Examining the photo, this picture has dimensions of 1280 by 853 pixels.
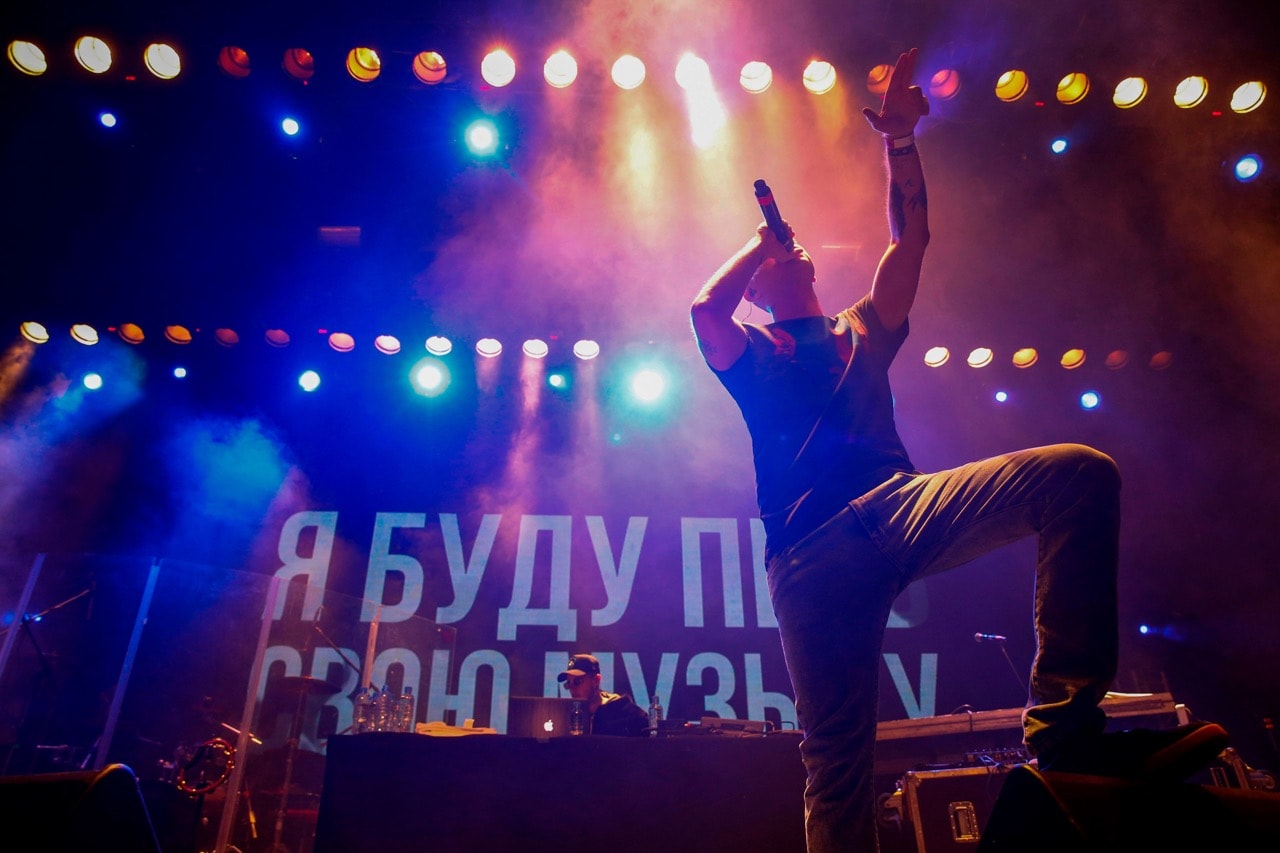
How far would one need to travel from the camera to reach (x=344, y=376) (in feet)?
22.9

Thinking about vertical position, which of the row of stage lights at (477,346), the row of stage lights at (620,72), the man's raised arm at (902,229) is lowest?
the man's raised arm at (902,229)

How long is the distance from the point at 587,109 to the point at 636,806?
4249mm

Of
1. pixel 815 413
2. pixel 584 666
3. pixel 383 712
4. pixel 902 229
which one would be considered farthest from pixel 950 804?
pixel 383 712

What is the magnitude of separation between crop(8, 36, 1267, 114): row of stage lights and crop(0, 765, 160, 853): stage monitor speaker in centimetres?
449

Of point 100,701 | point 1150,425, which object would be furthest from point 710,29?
point 100,701

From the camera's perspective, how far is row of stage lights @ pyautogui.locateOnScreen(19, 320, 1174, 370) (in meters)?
6.43

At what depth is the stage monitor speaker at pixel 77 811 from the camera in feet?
3.41

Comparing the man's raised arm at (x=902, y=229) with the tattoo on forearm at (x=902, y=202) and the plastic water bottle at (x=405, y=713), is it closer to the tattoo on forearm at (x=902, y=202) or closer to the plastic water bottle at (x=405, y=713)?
the tattoo on forearm at (x=902, y=202)

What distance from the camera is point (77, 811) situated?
1.07m

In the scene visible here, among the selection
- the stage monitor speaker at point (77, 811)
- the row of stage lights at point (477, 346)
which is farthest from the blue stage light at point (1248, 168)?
Answer: the stage monitor speaker at point (77, 811)

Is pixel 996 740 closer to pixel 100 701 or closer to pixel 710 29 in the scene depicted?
pixel 710 29

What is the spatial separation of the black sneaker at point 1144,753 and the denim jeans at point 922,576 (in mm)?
32

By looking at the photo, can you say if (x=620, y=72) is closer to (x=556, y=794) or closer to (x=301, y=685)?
(x=556, y=794)

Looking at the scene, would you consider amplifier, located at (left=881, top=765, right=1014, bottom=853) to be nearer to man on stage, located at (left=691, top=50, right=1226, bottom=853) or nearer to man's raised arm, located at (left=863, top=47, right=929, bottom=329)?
man on stage, located at (left=691, top=50, right=1226, bottom=853)
